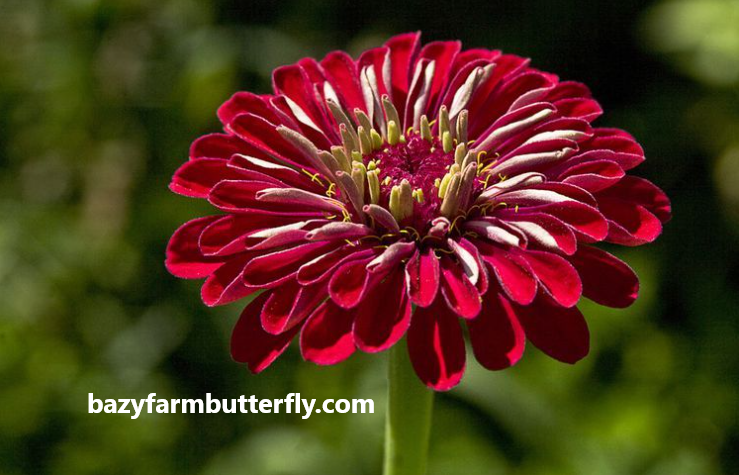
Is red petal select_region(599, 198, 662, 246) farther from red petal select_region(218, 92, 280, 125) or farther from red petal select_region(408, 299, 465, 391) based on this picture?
red petal select_region(218, 92, 280, 125)

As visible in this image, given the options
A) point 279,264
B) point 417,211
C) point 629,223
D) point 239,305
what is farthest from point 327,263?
point 239,305

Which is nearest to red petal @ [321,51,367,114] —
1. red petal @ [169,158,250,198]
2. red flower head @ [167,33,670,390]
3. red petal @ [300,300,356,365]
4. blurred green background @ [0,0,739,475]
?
red flower head @ [167,33,670,390]

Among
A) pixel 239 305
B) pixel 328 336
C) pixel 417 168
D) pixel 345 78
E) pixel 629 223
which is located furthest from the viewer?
pixel 239 305

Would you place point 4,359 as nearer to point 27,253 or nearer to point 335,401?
point 27,253

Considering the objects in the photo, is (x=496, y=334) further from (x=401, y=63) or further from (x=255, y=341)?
(x=401, y=63)

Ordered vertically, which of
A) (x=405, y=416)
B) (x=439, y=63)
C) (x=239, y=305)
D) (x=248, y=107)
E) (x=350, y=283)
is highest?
(x=239, y=305)

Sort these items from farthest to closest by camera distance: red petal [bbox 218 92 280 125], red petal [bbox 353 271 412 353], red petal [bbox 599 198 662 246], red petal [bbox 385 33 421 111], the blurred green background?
the blurred green background
red petal [bbox 385 33 421 111]
red petal [bbox 218 92 280 125]
red petal [bbox 599 198 662 246]
red petal [bbox 353 271 412 353]
